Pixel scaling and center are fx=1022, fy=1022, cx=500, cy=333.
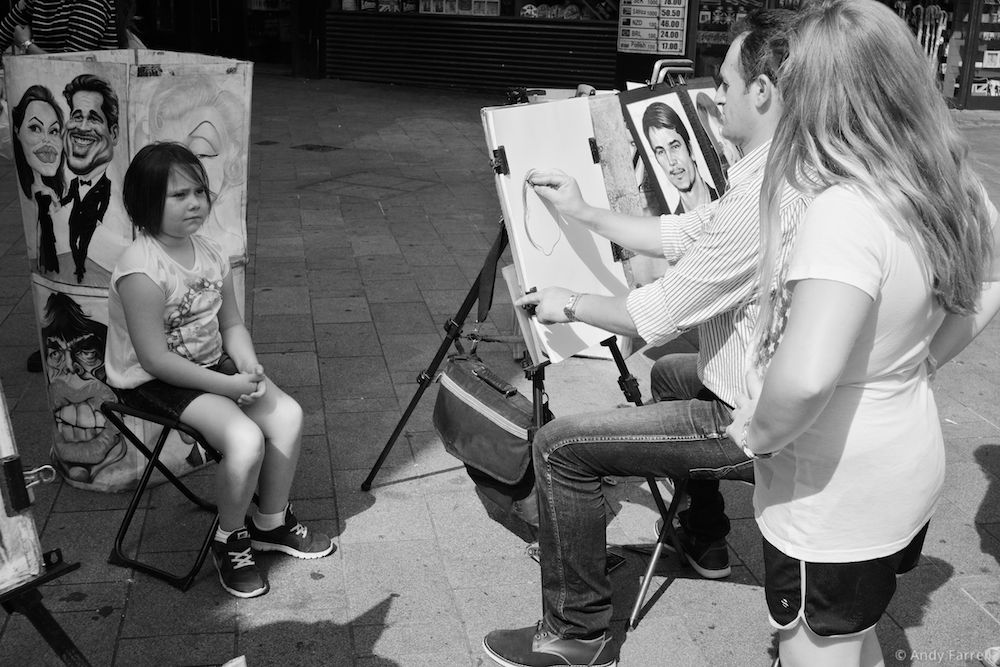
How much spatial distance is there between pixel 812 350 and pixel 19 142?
2.81 metres

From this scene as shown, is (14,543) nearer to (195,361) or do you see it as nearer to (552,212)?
(195,361)

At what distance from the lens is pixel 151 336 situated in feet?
9.93

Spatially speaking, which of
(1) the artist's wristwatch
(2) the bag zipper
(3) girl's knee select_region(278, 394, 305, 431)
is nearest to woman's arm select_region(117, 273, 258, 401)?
(3) girl's knee select_region(278, 394, 305, 431)

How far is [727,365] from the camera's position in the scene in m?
2.62

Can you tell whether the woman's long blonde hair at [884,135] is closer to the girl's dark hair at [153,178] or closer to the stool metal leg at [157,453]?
the girl's dark hair at [153,178]

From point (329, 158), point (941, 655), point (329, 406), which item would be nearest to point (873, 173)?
point (941, 655)

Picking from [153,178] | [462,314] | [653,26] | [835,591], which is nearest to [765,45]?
[835,591]

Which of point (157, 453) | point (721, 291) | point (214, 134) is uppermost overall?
point (214, 134)

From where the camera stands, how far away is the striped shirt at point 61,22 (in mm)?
5273

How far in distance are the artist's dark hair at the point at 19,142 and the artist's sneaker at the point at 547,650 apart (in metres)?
2.09

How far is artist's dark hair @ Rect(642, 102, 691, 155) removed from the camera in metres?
4.41

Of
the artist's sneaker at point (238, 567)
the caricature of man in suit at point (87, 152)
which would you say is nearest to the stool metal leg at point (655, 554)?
the artist's sneaker at point (238, 567)

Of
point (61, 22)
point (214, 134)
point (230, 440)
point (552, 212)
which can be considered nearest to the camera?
point (230, 440)

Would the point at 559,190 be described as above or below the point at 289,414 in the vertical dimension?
above
